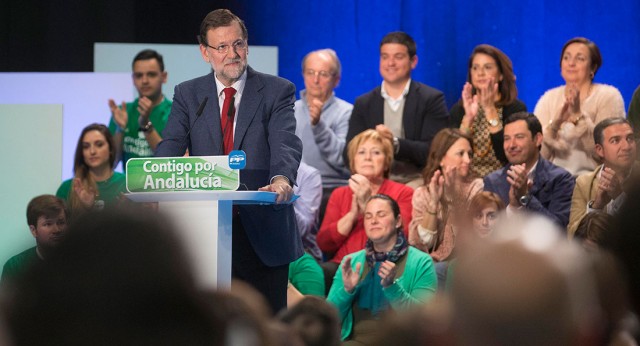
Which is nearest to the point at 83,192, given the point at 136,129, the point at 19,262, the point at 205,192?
the point at 136,129

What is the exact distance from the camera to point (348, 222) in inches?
198

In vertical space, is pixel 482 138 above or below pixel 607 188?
above

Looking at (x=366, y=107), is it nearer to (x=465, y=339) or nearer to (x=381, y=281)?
(x=381, y=281)

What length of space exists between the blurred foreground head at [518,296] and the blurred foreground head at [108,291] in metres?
0.20

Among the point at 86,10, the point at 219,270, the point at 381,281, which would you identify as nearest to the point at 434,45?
the point at 86,10

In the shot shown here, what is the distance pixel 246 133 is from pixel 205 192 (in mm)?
536

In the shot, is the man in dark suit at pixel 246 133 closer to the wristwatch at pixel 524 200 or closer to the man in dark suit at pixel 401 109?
the wristwatch at pixel 524 200

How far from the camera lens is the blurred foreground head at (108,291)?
0.69 m

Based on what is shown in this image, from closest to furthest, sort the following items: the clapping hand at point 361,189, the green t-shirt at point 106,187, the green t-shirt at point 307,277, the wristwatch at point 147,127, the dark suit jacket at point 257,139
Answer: the dark suit jacket at point 257,139, the green t-shirt at point 307,277, the clapping hand at point 361,189, the green t-shirt at point 106,187, the wristwatch at point 147,127

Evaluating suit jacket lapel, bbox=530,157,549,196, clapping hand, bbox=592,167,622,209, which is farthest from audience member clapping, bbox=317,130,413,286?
clapping hand, bbox=592,167,622,209

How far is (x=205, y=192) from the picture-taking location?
107 inches

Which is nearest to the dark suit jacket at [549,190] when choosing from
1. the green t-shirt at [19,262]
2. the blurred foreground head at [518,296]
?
the green t-shirt at [19,262]

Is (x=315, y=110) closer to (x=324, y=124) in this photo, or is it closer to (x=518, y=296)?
(x=324, y=124)

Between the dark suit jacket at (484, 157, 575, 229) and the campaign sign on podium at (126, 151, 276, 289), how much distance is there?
2.21m
